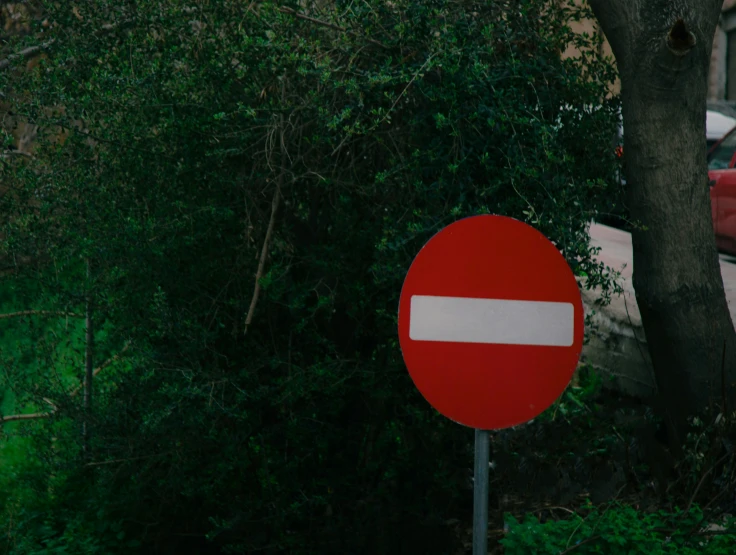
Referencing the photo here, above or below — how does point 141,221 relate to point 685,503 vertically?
above

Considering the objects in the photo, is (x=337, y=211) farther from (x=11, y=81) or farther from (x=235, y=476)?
(x=11, y=81)

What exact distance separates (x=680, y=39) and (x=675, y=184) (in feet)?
2.30

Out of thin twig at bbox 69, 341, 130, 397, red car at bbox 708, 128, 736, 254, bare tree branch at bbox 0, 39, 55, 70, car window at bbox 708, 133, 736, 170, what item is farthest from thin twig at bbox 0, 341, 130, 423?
car window at bbox 708, 133, 736, 170

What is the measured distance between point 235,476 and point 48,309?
1.67m

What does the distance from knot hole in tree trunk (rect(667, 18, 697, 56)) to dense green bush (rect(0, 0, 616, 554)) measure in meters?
0.38

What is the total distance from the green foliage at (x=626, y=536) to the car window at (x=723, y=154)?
309 inches

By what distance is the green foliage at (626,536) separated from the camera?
432 centimetres

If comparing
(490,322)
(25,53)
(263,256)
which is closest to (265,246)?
(263,256)

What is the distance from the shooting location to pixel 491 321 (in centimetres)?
349

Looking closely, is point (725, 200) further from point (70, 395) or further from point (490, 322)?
point (490, 322)

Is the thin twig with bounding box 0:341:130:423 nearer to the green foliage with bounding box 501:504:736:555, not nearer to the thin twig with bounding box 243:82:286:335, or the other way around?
the thin twig with bounding box 243:82:286:335

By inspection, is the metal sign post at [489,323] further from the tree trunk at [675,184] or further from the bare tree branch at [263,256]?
the bare tree branch at [263,256]

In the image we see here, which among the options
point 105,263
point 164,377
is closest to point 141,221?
point 105,263

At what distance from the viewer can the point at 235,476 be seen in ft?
19.2
